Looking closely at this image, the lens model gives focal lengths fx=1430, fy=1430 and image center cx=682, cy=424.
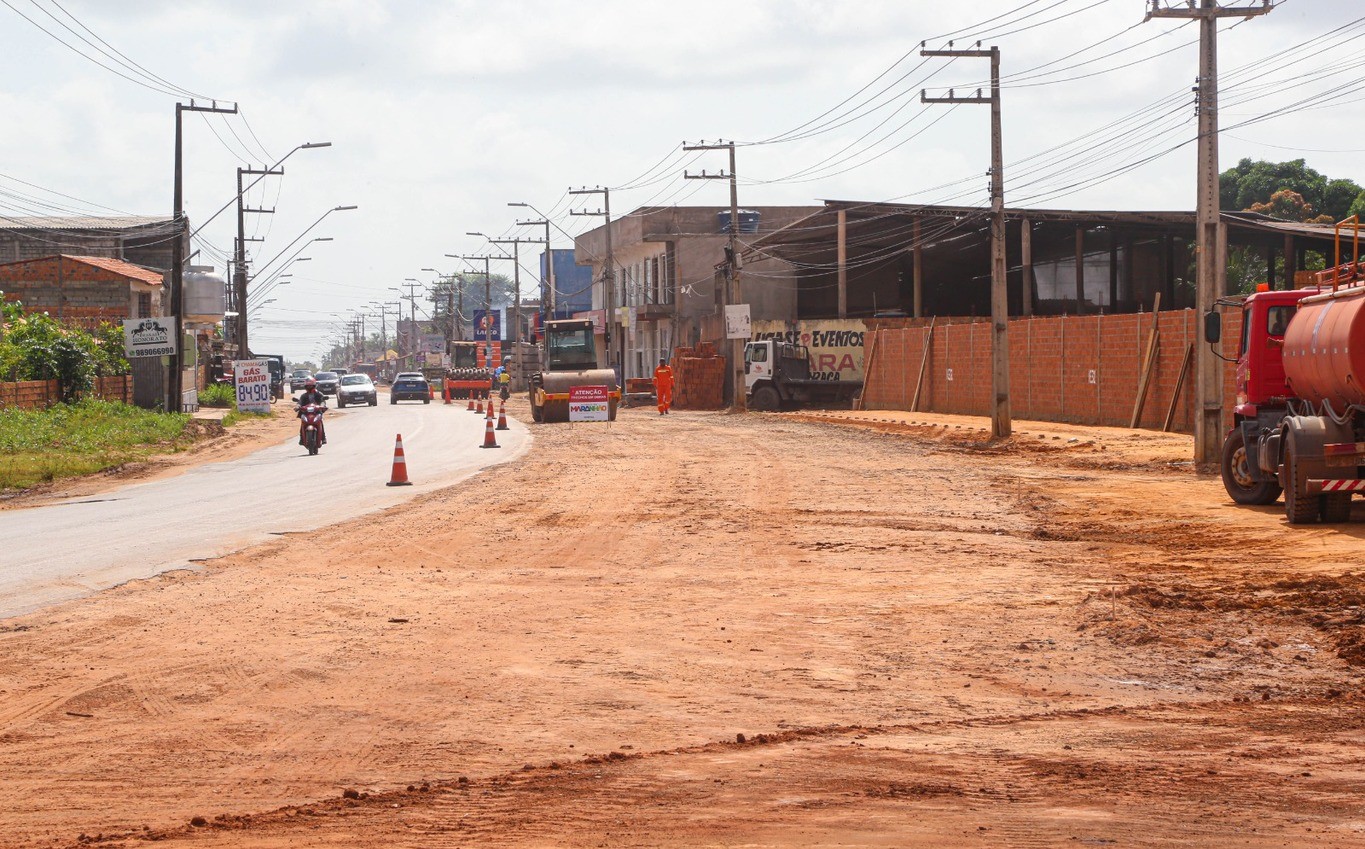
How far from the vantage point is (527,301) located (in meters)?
155

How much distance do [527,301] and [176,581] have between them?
145 meters

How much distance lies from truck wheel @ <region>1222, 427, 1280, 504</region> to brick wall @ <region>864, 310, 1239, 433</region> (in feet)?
13.6

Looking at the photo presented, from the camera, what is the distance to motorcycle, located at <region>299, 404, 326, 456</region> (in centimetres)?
3039

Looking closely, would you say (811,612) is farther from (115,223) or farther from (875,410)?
(115,223)

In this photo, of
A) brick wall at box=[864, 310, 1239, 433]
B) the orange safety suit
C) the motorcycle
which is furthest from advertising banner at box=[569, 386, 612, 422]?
the motorcycle

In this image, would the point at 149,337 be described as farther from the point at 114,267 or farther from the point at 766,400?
the point at 766,400

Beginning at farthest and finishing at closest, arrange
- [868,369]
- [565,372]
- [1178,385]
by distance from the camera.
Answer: [868,369], [565,372], [1178,385]

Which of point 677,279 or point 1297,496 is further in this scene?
point 677,279

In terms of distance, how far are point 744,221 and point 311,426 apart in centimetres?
4902

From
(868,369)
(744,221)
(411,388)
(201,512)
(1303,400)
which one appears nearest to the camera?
(1303,400)

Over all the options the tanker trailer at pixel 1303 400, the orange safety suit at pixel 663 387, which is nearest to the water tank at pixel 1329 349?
the tanker trailer at pixel 1303 400

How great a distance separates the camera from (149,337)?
124 ft

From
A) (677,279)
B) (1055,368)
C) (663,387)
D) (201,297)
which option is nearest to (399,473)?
(1055,368)

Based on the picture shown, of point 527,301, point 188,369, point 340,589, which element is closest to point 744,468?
point 340,589
